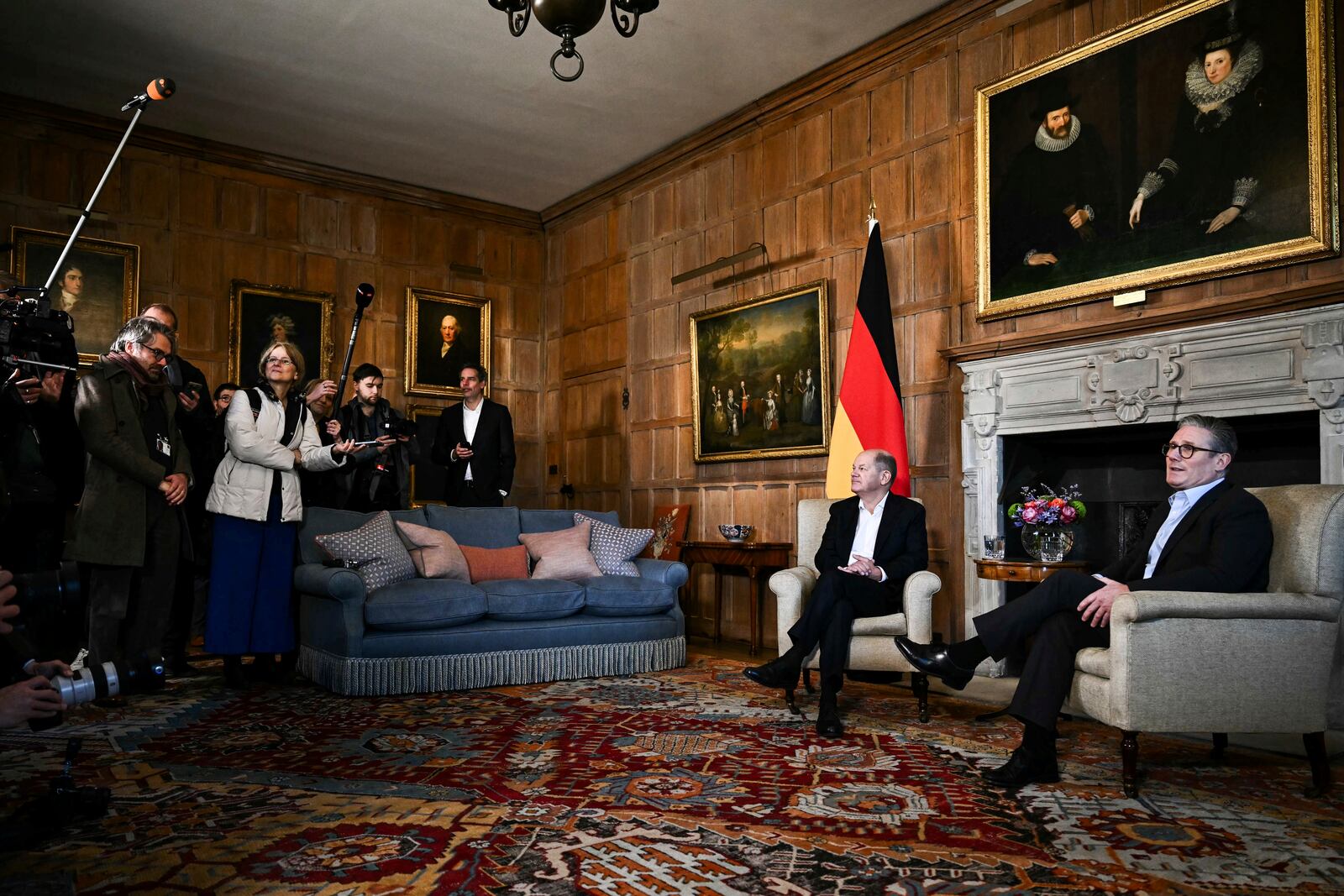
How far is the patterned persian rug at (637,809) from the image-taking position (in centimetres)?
222

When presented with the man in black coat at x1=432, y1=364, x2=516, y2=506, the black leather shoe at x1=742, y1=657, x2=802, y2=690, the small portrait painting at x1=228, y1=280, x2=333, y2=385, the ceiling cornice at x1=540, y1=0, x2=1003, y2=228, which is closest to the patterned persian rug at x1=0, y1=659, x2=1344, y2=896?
the black leather shoe at x1=742, y1=657, x2=802, y2=690

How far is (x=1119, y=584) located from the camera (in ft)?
10.2

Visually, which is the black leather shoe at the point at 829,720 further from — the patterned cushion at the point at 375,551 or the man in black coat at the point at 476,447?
the man in black coat at the point at 476,447

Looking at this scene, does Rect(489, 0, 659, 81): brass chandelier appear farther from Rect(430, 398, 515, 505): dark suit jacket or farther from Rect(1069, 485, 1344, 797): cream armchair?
Rect(430, 398, 515, 505): dark suit jacket

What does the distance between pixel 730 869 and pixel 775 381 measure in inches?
188

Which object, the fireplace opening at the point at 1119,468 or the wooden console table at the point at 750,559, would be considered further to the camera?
the wooden console table at the point at 750,559

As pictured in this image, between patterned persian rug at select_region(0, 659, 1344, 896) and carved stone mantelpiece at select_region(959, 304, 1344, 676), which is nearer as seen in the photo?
patterned persian rug at select_region(0, 659, 1344, 896)

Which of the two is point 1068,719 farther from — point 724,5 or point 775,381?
point 724,5

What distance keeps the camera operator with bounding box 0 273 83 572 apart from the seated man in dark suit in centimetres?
284

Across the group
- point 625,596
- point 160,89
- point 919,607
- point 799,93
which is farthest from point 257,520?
point 799,93

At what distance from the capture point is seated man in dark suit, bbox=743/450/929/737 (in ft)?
12.6

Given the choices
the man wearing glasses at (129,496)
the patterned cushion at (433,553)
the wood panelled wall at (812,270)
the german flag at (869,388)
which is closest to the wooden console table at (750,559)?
the wood panelled wall at (812,270)

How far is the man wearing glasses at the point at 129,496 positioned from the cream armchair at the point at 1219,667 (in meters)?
3.80

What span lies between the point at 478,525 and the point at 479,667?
0.98m
